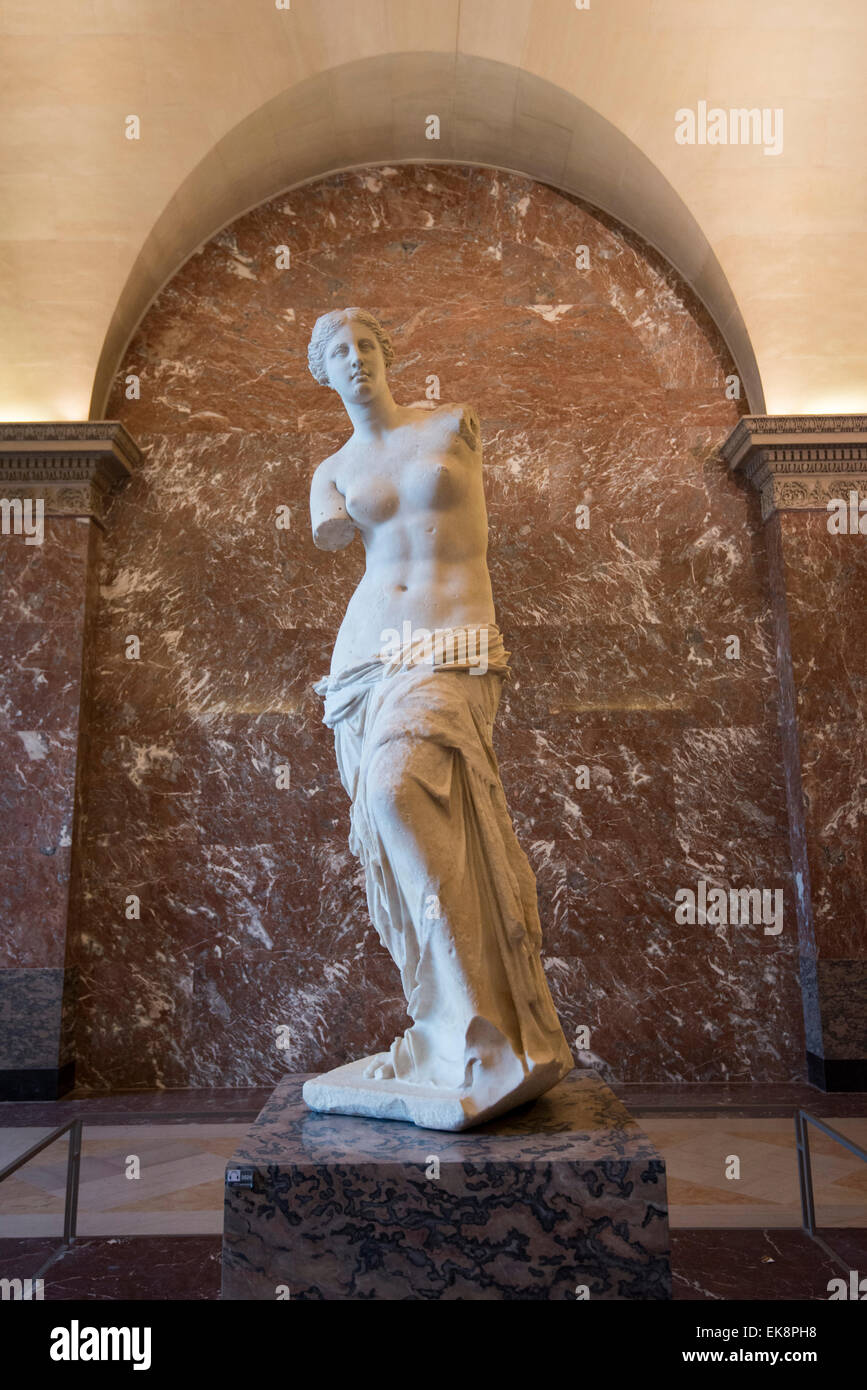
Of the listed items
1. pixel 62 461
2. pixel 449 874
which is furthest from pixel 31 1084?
pixel 449 874

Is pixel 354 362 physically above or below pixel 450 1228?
above

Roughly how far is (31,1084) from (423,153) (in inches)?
269

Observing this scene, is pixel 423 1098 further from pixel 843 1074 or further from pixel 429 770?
pixel 843 1074

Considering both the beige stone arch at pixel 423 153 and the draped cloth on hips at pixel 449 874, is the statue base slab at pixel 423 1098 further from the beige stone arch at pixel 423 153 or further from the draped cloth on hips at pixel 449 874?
the beige stone arch at pixel 423 153

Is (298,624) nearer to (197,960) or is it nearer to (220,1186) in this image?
(197,960)

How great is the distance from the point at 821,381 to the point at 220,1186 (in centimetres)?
601

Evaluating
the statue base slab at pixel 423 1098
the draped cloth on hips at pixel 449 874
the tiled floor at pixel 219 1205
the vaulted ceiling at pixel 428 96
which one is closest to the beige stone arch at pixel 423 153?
the vaulted ceiling at pixel 428 96

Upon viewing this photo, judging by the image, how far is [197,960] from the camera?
21.7ft

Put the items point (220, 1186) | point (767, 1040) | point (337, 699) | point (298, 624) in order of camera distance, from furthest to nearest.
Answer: point (298, 624) < point (767, 1040) < point (220, 1186) < point (337, 699)

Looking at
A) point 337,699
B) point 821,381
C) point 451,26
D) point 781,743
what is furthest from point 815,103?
point 337,699

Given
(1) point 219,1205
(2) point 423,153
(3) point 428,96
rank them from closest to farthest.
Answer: (1) point 219,1205
(3) point 428,96
(2) point 423,153

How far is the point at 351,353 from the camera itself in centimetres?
333

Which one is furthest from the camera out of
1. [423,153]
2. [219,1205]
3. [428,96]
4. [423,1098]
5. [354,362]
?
[423,153]

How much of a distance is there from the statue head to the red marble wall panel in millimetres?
3621
